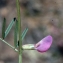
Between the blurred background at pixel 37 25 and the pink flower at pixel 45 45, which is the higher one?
the blurred background at pixel 37 25

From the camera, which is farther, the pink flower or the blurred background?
the blurred background

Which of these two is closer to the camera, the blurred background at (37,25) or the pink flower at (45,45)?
the pink flower at (45,45)

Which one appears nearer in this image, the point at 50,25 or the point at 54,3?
the point at 50,25

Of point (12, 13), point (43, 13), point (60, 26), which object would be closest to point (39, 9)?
point (43, 13)

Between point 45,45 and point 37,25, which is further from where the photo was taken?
point 37,25

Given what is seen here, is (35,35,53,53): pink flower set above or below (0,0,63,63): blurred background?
below

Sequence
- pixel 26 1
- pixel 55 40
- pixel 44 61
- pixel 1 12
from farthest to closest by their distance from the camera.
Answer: pixel 26 1
pixel 1 12
pixel 55 40
pixel 44 61

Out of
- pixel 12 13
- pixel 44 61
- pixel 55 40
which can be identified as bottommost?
pixel 44 61

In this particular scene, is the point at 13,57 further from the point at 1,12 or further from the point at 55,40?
the point at 1,12
